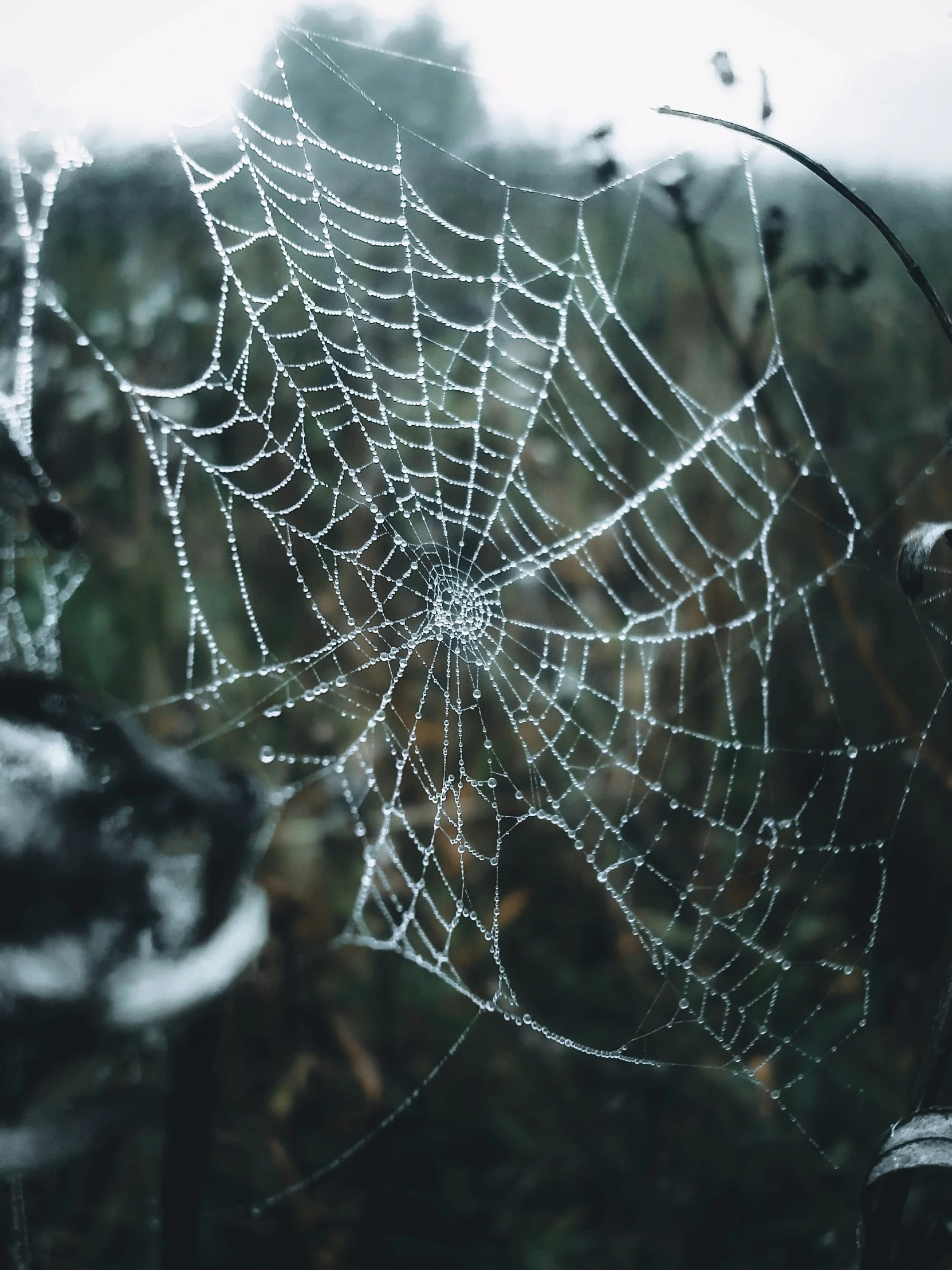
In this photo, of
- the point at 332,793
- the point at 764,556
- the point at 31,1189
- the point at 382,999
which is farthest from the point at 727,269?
the point at 31,1189

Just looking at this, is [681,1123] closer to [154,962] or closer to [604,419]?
[154,962]

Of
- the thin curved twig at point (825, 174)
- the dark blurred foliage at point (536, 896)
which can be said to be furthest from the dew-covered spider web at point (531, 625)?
the thin curved twig at point (825, 174)

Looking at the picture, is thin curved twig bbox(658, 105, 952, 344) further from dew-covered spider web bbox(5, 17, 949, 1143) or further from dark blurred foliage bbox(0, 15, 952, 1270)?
dew-covered spider web bbox(5, 17, 949, 1143)

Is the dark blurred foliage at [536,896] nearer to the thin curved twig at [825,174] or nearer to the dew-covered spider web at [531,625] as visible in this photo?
the dew-covered spider web at [531,625]

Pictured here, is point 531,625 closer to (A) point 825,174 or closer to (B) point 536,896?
(B) point 536,896

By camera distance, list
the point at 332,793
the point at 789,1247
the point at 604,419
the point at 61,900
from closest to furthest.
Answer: the point at 61,900, the point at 789,1247, the point at 332,793, the point at 604,419
